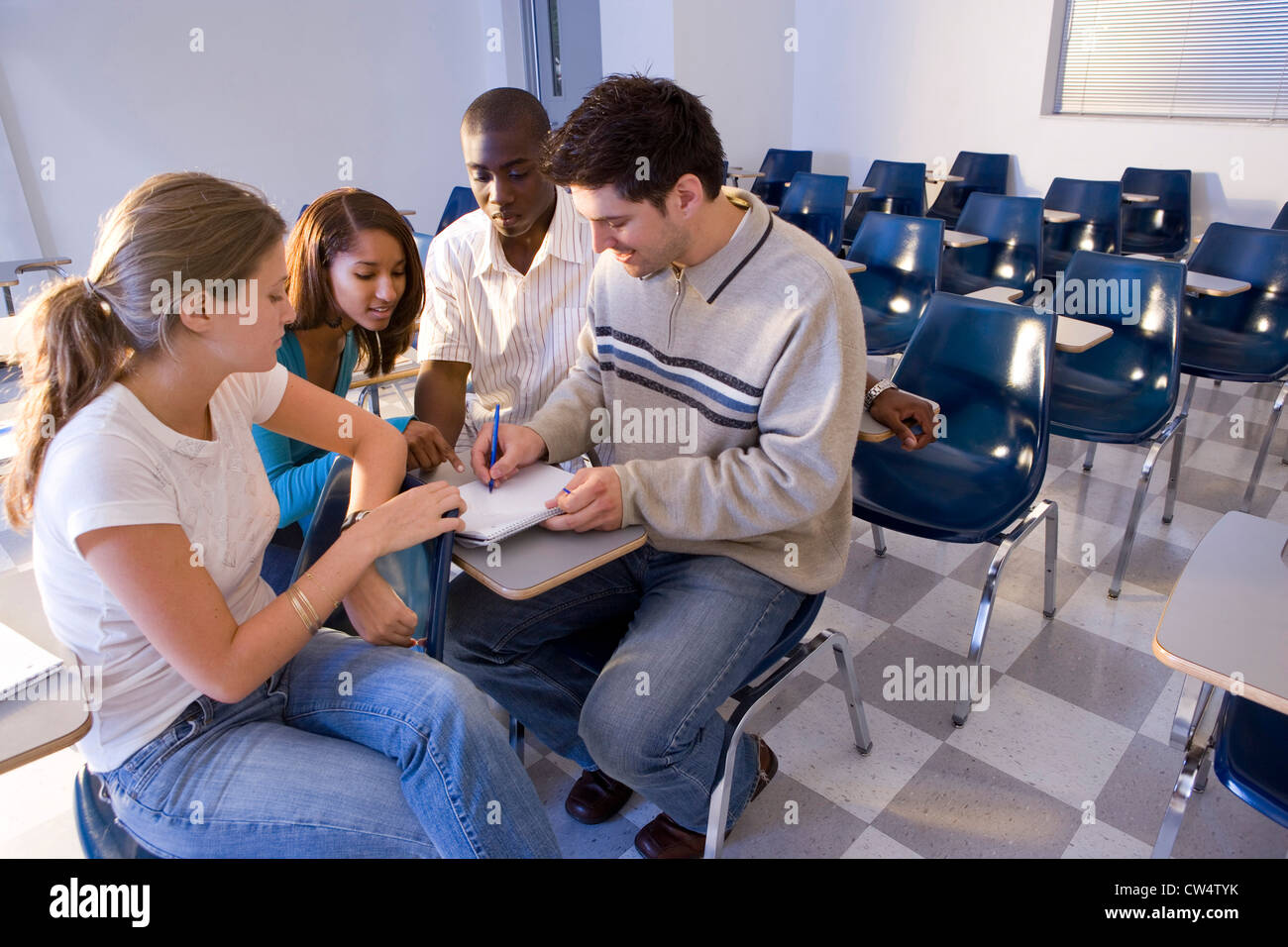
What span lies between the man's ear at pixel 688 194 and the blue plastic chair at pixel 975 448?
0.91 metres

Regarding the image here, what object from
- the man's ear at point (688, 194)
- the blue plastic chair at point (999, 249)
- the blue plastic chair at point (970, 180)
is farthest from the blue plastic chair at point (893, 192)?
the man's ear at point (688, 194)

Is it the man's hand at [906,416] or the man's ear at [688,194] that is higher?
the man's ear at [688,194]

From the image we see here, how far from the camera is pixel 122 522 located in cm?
92

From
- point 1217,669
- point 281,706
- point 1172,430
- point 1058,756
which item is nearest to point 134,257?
point 281,706

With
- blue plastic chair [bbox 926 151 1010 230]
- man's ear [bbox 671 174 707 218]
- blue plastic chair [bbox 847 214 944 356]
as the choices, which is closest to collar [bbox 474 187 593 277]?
man's ear [bbox 671 174 707 218]

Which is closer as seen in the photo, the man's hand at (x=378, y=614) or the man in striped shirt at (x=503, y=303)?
the man's hand at (x=378, y=614)

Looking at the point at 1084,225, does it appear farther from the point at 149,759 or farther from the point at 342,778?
the point at 149,759

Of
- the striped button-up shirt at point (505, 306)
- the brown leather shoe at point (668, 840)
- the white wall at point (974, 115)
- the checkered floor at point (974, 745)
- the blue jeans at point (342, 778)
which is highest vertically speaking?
the white wall at point (974, 115)

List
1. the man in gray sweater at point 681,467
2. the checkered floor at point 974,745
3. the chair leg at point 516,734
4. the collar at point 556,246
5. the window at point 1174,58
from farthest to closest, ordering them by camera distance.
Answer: the window at point 1174,58 → the collar at point 556,246 → the chair leg at point 516,734 → the checkered floor at point 974,745 → the man in gray sweater at point 681,467

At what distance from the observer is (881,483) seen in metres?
2.09

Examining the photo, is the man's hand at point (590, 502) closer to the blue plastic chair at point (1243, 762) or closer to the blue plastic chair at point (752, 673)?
the blue plastic chair at point (752, 673)

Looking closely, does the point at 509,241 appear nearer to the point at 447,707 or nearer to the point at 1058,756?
the point at 447,707

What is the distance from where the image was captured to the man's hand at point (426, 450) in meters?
1.53

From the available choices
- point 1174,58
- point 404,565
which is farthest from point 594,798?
point 1174,58
